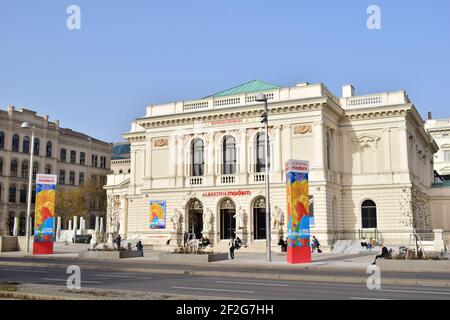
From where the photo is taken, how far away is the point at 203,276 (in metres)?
23.4

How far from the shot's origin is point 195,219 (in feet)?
180

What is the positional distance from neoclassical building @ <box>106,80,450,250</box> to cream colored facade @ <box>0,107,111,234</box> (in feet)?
121

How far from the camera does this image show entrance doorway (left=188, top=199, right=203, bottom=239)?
178 ft

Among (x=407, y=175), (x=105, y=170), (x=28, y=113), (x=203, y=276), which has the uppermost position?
(x=28, y=113)

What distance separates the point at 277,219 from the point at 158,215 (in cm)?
1397

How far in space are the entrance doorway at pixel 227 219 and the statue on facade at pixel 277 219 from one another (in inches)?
199

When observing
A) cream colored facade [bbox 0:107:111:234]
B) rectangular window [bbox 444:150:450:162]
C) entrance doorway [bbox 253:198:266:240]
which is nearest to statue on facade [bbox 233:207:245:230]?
entrance doorway [bbox 253:198:266:240]

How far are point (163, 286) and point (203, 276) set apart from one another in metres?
5.93

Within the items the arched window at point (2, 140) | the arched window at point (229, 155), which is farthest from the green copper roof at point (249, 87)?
the arched window at point (2, 140)
